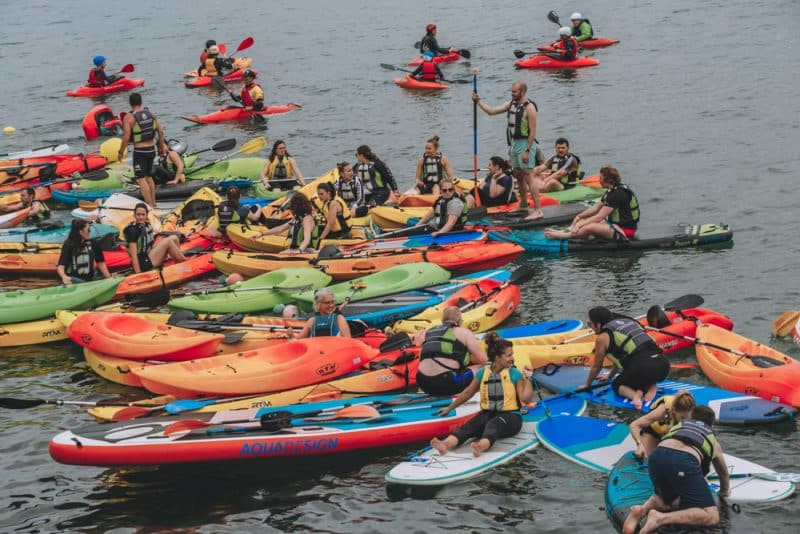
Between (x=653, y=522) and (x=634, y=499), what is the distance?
0.64 metres

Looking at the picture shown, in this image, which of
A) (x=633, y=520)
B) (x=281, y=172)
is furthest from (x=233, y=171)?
(x=633, y=520)

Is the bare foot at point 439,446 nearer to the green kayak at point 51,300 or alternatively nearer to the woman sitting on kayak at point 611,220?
the green kayak at point 51,300

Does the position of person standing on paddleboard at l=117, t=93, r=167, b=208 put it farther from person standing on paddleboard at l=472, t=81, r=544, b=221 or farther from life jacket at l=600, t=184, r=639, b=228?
life jacket at l=600, t=184, r=639, b=228

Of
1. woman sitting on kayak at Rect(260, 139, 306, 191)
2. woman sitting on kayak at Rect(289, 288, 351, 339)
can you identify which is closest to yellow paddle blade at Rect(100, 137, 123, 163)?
woman sitting on kayak at Rect(260, 139, 306, 191)

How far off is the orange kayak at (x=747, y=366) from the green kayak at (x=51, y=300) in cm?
775

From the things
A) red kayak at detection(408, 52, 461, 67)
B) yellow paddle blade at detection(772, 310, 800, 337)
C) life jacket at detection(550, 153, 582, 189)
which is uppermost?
red kayak at detection(408, 52, 461, 67)

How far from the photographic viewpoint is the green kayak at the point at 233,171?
20.6 metres

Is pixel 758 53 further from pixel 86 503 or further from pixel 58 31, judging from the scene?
pixel 58 31

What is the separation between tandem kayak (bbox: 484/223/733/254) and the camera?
51.4 ft

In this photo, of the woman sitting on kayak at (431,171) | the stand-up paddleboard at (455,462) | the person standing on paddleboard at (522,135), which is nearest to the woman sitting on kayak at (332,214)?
the woman sitting on kayak at (431,171)

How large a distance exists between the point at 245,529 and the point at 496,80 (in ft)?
73.5

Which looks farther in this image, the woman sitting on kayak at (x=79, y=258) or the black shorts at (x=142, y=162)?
the black shorts at (x=142, y=162)

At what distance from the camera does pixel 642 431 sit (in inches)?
365

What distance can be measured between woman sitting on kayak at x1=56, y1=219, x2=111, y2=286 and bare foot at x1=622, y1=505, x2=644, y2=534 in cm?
897
